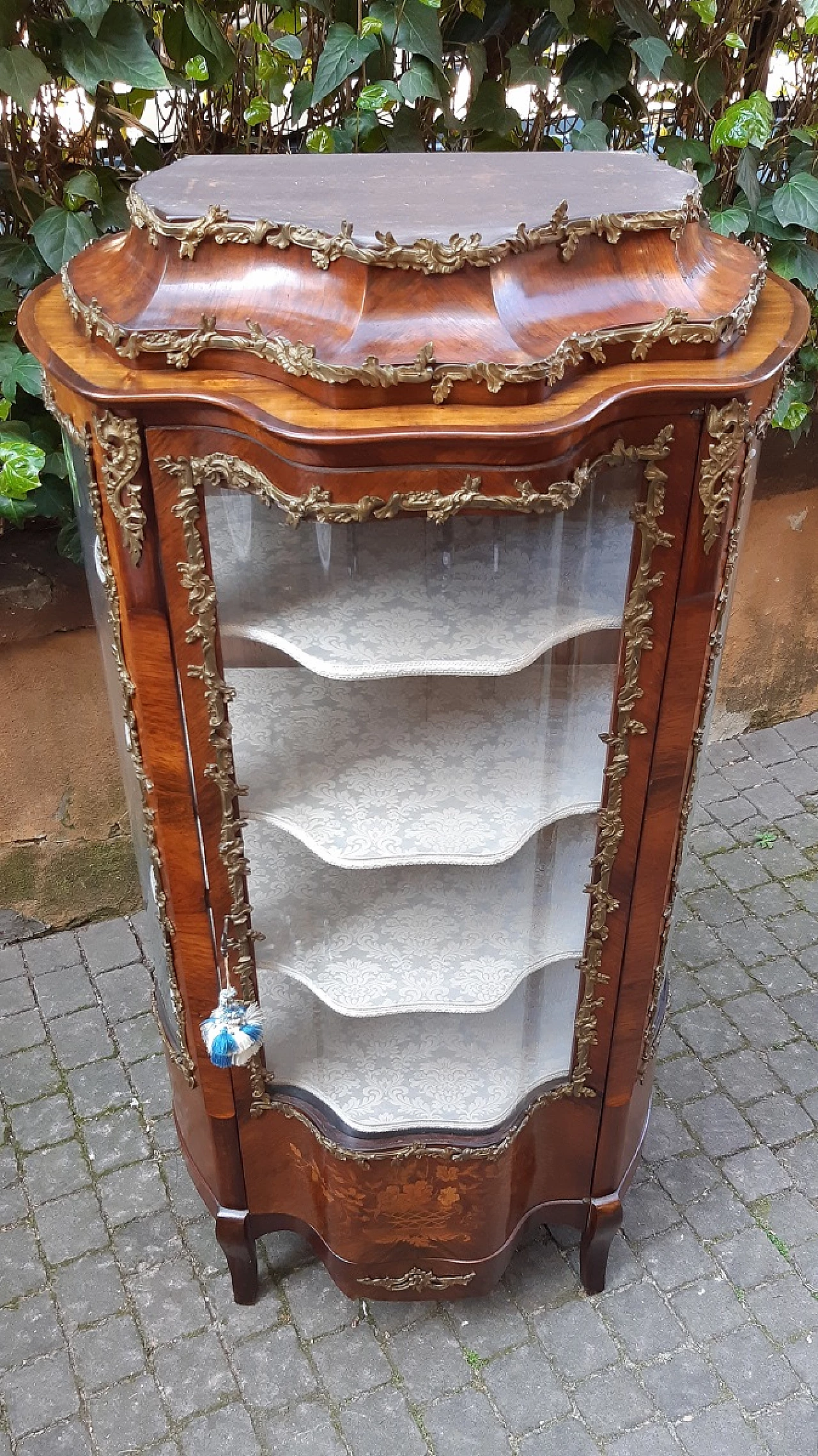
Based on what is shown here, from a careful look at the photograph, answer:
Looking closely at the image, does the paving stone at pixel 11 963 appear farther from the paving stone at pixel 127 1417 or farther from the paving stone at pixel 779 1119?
the paving stone at pixel 779 1119

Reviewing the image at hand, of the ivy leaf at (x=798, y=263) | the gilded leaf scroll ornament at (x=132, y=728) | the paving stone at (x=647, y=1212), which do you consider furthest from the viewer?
the ivy leaf at (x=798, y=263)

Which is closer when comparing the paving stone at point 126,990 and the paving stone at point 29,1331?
the paving stone at point 29,1331

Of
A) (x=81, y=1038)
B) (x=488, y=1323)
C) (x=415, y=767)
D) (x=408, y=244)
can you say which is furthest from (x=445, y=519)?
(x=81, y=1038)

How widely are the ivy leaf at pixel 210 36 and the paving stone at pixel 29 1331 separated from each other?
7.79 feet

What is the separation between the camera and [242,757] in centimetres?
157

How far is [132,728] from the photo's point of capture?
4.98 ft

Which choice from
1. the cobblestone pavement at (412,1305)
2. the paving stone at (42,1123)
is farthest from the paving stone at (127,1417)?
the paving stone at (42,1123)

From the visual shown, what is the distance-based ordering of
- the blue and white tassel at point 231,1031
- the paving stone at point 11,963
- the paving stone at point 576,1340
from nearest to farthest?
1. the blue and white tassel at point 231,1031
2. the paving stone at point 576,1340
3. the paving stone at point 11,963

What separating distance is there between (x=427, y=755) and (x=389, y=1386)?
1.24 meters

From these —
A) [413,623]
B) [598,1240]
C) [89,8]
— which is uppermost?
[89,8]

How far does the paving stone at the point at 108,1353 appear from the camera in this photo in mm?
2076

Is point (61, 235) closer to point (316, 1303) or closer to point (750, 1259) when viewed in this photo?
point (316, 1303)

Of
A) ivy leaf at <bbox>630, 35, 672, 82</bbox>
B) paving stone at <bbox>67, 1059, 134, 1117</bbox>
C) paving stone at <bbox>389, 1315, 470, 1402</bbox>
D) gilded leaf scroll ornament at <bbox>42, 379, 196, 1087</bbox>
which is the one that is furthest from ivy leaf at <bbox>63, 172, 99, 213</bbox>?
paving stone at <bbox>389, 1315, 470, 1402</bbox>

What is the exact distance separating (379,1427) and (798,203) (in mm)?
2519
